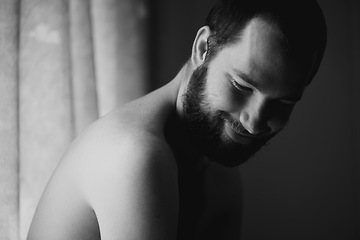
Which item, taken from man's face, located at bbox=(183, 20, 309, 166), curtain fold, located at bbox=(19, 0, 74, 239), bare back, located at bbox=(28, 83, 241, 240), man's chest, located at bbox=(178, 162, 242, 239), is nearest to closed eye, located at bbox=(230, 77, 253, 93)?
man's face, located at bbox=(183, 20, 309, 166)

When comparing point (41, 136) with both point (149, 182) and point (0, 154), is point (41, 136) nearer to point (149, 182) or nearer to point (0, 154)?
point (0, 154)

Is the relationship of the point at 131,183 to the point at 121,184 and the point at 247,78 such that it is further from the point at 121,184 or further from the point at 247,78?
the point at 247,78

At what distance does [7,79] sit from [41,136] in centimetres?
17

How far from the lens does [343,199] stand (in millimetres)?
1566

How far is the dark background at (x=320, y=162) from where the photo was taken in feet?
5.05

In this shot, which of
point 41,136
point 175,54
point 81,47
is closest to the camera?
point 41,136

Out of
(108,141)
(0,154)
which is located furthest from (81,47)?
(108,141)

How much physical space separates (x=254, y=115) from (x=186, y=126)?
15 centimetres

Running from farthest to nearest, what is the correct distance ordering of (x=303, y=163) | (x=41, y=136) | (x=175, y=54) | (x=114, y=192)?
(x=303, y=163) < (x=175, y=54) < (x=41, y=136) < (x=114, y=192)

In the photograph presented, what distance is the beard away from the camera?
0.80m

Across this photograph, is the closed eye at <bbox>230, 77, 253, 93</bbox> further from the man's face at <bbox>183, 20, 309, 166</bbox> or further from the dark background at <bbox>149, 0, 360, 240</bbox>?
the dark background at <bbox>149, 0, 360, 240</bbox>

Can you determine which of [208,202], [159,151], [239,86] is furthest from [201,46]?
[208,202]

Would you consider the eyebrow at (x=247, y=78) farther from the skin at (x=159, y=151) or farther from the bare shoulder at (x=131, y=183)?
the bare shoulder at (x=131, y=183)

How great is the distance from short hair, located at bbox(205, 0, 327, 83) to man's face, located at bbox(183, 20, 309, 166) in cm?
2
